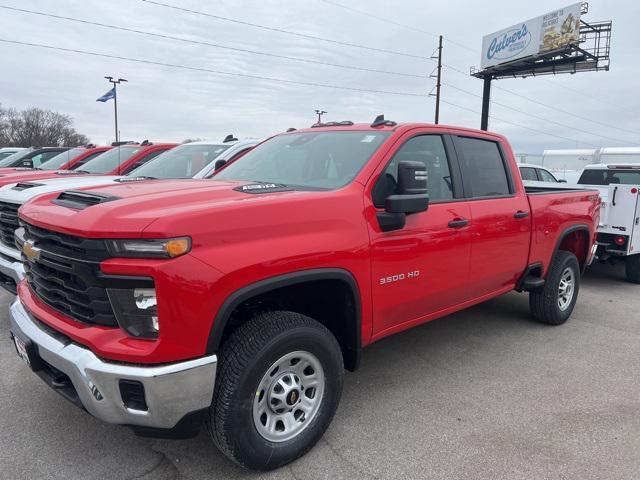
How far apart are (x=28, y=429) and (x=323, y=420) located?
1.87 metres

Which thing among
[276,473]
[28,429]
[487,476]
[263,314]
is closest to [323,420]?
[276,473]

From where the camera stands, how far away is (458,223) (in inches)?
146

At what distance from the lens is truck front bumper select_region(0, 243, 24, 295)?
4.23m

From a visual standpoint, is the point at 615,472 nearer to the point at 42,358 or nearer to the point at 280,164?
the point at 280,164

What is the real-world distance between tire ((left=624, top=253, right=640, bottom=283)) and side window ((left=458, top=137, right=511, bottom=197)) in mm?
4441

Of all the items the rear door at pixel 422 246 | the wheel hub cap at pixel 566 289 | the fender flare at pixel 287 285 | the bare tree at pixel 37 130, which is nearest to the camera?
the fender flare at pixel 287 285

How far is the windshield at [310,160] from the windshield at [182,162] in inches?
112

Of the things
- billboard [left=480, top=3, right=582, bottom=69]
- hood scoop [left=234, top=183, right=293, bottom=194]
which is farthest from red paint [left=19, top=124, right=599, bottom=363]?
billboard [left=480, top=3, right=582, bottom=69]

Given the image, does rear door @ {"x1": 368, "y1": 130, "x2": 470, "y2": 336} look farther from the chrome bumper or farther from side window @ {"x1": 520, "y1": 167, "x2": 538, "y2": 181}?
side window @ {"x1": 520, "y1": 167, "x2": 538, "y2": 181}

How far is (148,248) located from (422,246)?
6.22 feet

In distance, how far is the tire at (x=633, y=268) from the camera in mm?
7590

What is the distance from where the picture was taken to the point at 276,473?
2.72 meters

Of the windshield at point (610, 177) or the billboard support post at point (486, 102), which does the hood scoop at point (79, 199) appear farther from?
the billboard support post at point (486, 102)

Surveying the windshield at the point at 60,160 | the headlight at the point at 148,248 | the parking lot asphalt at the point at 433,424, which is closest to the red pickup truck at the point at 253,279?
Result: the headlight at the point at 148,248
